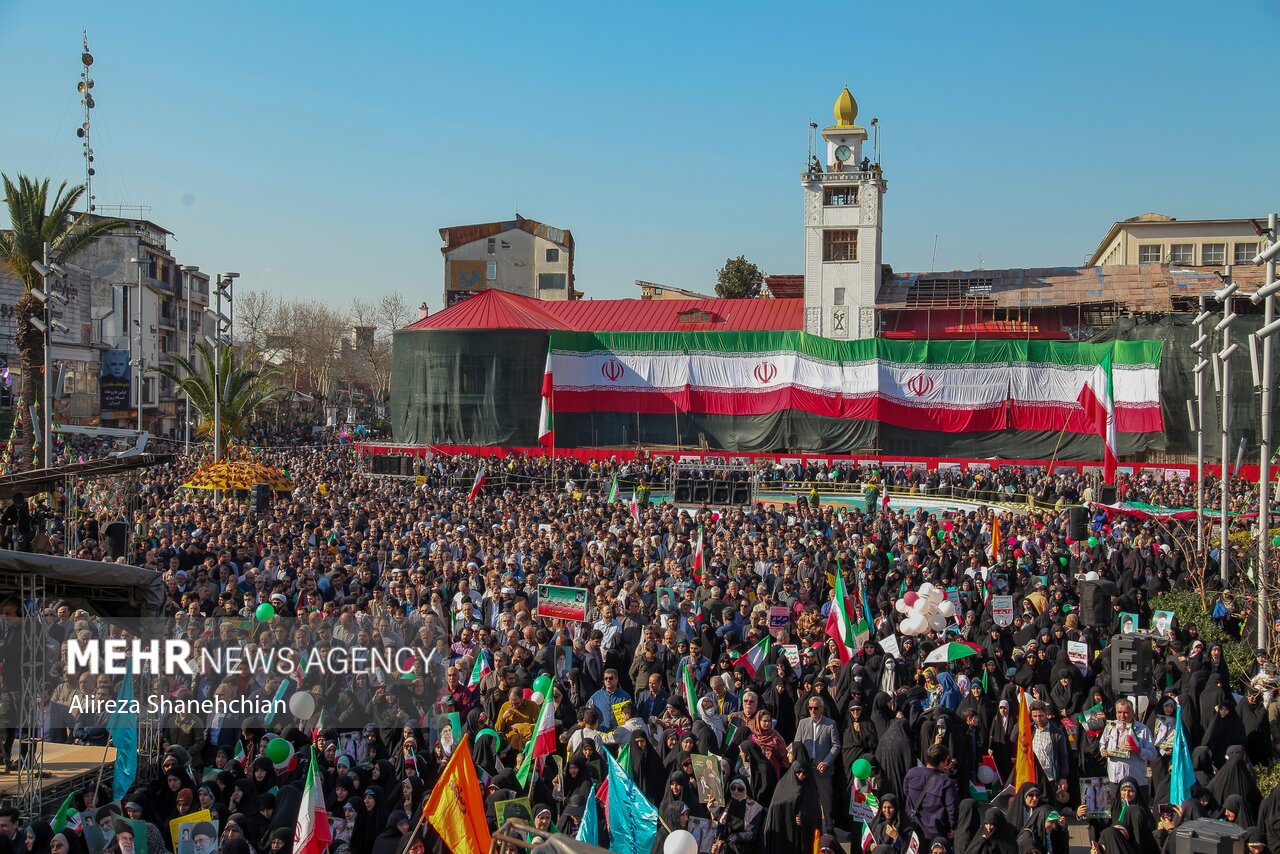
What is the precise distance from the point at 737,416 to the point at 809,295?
940cm

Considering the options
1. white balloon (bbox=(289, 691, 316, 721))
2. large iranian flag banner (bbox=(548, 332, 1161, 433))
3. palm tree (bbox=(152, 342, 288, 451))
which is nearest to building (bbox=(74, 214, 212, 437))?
palm tree (bbox=(152, 342, 288, 451))

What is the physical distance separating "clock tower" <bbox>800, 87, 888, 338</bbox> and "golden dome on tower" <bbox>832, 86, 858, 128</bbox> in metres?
0.21

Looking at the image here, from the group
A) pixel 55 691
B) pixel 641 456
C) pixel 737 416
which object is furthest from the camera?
pixel 737 416

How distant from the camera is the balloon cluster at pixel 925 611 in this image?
43.8ft

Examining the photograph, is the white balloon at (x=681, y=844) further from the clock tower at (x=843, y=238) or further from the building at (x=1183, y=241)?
the building at (x=1183, y=241)

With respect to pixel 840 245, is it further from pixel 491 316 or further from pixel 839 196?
pixel 491 316

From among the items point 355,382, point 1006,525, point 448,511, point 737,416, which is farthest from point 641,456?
point 355,382

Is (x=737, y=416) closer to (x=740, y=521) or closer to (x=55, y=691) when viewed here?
(x=740, y=521)

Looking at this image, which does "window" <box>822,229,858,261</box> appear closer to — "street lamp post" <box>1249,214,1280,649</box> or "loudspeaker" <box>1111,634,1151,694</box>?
"street lamp post" <box>1249,214,1280,649</box>

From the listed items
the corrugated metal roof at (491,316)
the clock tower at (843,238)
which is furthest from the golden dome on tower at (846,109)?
the corrugated metal roof at (491,316)

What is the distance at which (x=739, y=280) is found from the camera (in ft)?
243

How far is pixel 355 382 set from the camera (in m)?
92.3

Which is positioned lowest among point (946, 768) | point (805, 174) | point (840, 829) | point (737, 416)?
point (840, 829)

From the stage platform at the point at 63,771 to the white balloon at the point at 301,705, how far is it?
60.0 inches
